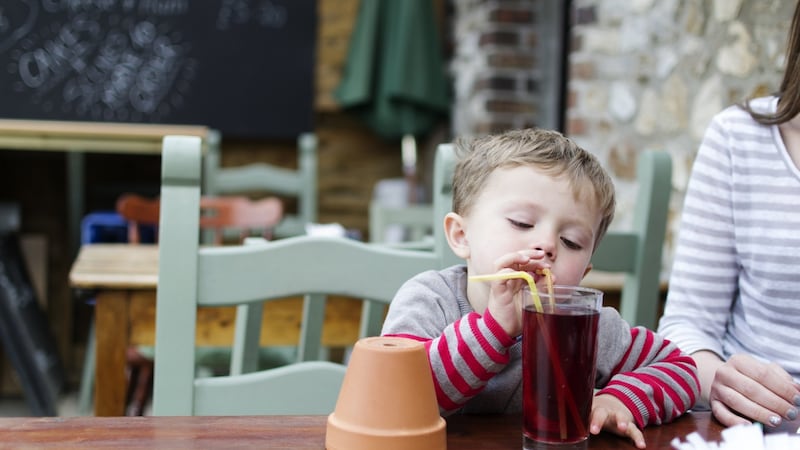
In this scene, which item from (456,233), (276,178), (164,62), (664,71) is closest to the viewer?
(456,233)

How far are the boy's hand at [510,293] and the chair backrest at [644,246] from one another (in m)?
0.72

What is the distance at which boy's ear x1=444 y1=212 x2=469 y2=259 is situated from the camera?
102 cm

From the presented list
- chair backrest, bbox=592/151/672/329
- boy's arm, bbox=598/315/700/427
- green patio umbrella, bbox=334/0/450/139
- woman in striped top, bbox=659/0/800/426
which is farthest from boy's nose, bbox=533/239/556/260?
green patio umbrella, bbox=334/0/450/139

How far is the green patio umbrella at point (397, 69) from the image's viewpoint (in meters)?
4.48

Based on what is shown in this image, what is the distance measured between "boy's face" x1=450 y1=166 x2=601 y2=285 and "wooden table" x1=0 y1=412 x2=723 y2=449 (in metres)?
0.17

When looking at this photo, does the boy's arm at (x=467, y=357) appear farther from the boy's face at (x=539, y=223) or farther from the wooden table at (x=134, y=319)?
the wooden table at (x=134, y=319)

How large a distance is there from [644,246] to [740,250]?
314mm

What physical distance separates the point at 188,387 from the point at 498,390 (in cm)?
35

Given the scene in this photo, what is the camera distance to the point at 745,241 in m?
1.25

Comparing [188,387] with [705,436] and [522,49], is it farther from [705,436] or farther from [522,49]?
[522,49]

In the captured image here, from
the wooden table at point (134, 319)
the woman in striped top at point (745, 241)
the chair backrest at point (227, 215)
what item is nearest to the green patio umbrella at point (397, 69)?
the chair backrest at point (227, 215)

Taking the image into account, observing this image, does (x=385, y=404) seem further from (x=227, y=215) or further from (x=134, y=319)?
(x=227, y=215)

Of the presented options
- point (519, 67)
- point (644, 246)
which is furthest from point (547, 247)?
point (519, 67)

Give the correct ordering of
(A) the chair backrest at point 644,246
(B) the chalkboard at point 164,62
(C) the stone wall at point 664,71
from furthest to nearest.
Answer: (B) the chalkboard at point 164,62
(C) the stone wall at point 664,71
(A) the chair backrest at point 644,246
